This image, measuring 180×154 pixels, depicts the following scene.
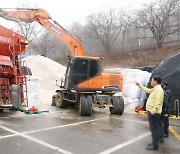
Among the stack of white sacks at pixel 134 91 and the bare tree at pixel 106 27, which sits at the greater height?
the bare tree at pixel 106 27

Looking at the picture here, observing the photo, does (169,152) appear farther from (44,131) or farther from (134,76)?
(134,76)

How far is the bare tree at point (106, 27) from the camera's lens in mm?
51869

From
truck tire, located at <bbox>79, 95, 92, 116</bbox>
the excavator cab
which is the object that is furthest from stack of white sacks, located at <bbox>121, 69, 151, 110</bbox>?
truck tire, located at <bbox>79, 95, 92, 116</bbox>

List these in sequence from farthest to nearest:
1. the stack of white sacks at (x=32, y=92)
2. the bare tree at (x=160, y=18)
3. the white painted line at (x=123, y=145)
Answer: the bare tree at (x=160, y=18) < the stack of white sacks at (x=32, y=92) < the white painted line at (x=123, y=145)

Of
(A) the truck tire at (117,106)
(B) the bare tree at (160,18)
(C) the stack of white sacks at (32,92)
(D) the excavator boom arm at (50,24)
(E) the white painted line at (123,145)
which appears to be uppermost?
(B) the bare tree at (160,18)

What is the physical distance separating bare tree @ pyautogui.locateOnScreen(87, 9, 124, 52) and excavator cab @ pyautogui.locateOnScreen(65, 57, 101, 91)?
38894mm

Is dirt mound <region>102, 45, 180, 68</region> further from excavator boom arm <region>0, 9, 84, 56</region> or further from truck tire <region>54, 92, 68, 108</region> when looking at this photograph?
truck tire <region>54, 92, 68, 108</region>

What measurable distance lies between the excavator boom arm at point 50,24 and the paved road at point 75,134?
12.6 feet

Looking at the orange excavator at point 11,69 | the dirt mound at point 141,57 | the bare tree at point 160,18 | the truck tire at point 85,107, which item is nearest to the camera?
the orange excavator at point 11,69

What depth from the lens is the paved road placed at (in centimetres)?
690

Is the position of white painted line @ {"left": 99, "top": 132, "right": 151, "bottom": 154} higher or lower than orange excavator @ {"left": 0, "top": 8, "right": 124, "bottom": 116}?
lower

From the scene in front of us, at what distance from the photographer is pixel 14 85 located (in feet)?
33.6

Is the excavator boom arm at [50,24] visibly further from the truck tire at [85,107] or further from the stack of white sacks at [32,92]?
the stack of white sacks at [32,92]

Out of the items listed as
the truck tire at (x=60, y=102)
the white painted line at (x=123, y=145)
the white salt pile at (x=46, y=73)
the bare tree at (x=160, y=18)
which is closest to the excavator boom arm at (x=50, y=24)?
the truck tire at (x=60, y=102)
